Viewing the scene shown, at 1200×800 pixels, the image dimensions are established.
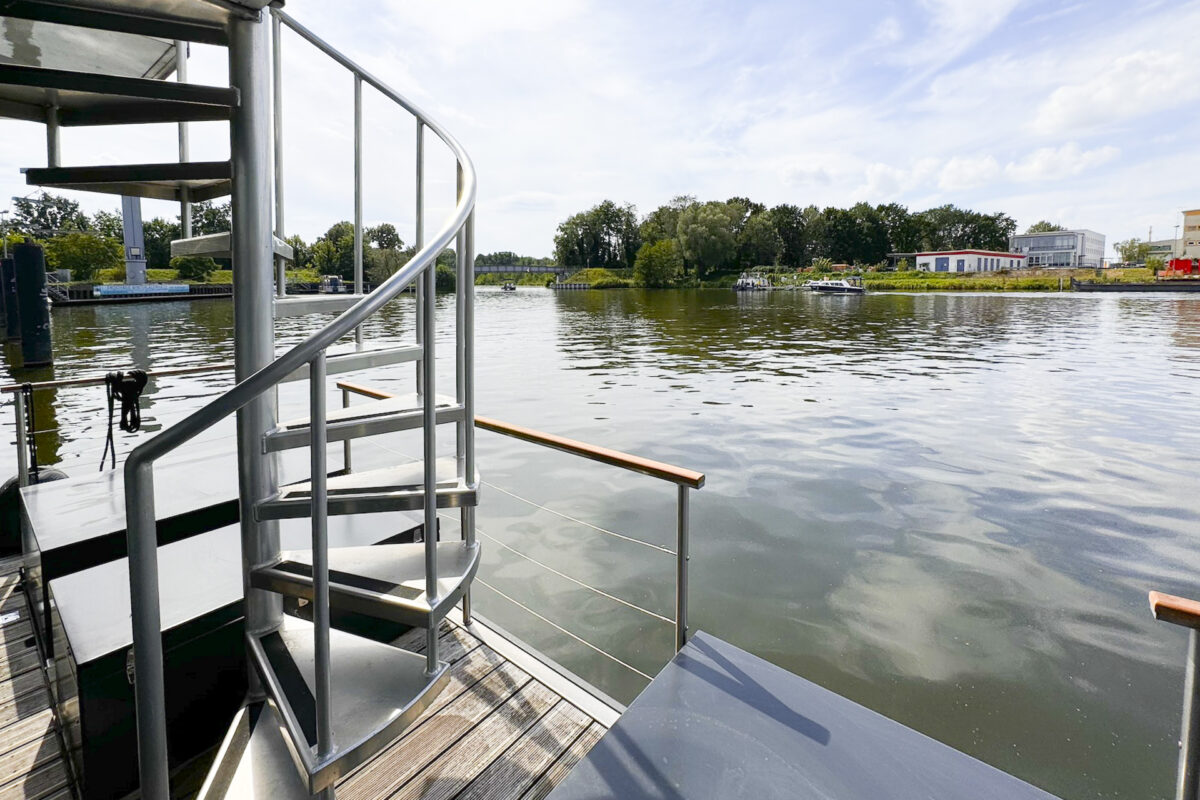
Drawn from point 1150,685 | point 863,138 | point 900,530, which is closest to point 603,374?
point 900,530

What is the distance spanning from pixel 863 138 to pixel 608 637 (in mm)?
67908

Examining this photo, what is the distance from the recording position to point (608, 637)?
3.40 m

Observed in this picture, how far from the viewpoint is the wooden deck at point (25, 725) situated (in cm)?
160

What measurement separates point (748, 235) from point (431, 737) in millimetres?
63006

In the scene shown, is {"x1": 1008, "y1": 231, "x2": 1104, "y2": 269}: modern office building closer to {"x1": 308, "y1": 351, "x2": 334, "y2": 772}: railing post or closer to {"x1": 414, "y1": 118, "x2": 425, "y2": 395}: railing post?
{"x1": 414, "y1": 118, "x2": 425, "y2": 395}: railing post

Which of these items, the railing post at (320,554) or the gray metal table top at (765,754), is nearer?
the railing post at (320,554)

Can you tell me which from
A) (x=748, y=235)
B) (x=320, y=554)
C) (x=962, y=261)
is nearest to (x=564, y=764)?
(x=320, y=554)

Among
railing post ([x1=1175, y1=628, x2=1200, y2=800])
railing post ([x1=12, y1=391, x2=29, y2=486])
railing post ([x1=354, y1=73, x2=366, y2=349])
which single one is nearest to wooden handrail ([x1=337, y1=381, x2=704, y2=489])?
railing post ([x1=354, y1=73, x2=366, y2=349])

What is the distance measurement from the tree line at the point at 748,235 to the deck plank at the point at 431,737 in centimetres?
5675

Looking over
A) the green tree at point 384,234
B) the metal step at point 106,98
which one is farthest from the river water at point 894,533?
the green tree at point 384,234

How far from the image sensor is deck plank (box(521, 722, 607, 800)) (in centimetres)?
158

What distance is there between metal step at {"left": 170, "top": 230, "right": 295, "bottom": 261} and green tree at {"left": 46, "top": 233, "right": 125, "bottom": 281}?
4712cm

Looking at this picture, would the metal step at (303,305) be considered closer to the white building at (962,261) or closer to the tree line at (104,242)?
the tree line at (104,242)

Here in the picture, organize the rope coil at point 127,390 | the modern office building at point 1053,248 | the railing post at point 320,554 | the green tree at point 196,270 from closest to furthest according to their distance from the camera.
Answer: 1. the railing post at point 320,554
2. the rope coil at point 127,390
3. the green tree at point 196,270
4. the modern office building at point 1053,248
